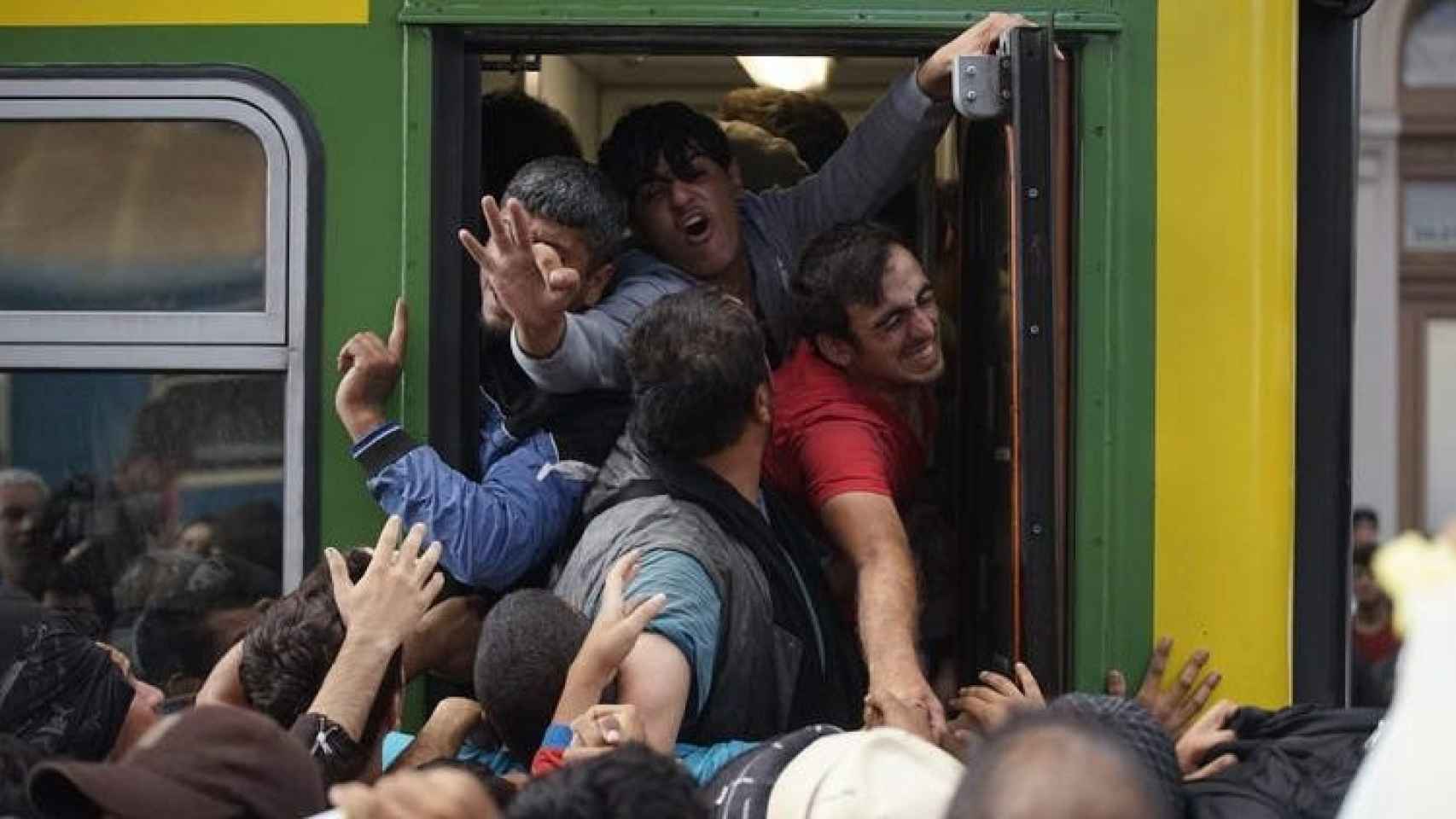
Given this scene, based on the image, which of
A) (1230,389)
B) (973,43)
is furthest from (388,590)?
(1230,389)

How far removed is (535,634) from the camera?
4152 millimetres

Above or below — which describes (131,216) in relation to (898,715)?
above

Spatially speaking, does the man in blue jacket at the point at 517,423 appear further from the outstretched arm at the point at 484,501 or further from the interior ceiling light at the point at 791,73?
the interior ceiling light at the point at 791,73

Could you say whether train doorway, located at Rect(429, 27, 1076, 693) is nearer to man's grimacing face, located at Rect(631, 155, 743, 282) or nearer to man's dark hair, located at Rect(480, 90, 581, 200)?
man's dark hair, located at Rect(480, 90, 581, 200)

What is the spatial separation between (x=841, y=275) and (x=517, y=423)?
585mm

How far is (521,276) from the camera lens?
4.41m

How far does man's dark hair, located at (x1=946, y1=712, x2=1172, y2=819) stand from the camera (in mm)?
2732

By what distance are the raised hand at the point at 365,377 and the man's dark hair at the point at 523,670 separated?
47cm

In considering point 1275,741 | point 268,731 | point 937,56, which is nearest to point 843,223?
point 937,56

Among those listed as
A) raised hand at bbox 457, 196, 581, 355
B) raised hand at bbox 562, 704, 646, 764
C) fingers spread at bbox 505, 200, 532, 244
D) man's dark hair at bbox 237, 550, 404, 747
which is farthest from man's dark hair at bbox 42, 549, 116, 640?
raised hand at bbox 562, 704, 646, 764

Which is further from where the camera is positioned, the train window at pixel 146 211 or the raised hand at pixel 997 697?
the train window at pixel 146 211

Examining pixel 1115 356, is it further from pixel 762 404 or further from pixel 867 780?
pixel 867 780

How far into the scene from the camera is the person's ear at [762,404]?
4.51 metres

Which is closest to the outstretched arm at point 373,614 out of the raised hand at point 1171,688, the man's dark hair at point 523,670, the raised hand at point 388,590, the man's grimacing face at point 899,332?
the raised hand at point 388,590
